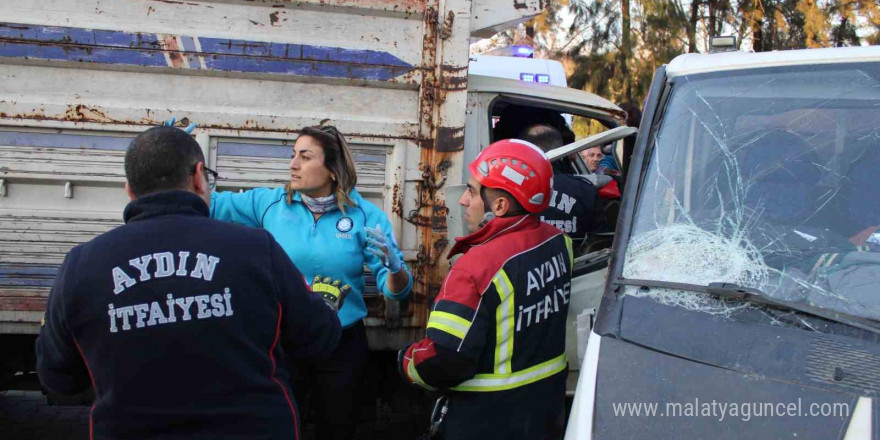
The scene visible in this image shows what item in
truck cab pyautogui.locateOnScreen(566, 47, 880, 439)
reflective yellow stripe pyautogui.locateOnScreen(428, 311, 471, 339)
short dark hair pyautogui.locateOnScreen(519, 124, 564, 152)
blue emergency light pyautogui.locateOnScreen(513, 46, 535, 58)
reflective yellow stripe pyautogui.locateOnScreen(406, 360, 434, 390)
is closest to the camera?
truck cab pyautogui.locateOnScreen(566, 47, 880, 439)

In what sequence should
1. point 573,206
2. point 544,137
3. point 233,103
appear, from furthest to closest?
point 544,137 < point 573,206 < point 233,103

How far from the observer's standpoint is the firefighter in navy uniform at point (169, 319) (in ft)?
6.73

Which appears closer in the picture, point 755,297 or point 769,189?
point 755,297

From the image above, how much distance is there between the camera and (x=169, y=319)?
6.73 feet

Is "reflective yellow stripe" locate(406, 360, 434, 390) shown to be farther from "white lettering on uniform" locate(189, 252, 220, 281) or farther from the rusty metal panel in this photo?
the rusty metal panel

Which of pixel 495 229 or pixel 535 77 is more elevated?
pixel 535 77

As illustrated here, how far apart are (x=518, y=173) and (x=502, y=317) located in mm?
520

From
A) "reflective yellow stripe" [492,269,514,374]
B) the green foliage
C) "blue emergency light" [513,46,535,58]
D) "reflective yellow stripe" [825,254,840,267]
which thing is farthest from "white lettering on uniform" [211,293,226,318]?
the green foliage

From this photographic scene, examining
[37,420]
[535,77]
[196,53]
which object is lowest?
[37,420]

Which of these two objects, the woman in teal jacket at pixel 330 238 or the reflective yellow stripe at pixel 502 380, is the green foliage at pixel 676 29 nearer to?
the woman in teal jacket at pixel 330 238

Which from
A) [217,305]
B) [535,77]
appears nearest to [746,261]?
[217,305]

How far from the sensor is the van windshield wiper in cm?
218

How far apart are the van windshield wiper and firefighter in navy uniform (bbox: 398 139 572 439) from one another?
0.42 metres

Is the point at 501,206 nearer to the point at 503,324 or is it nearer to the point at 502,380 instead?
the point at 503,324
